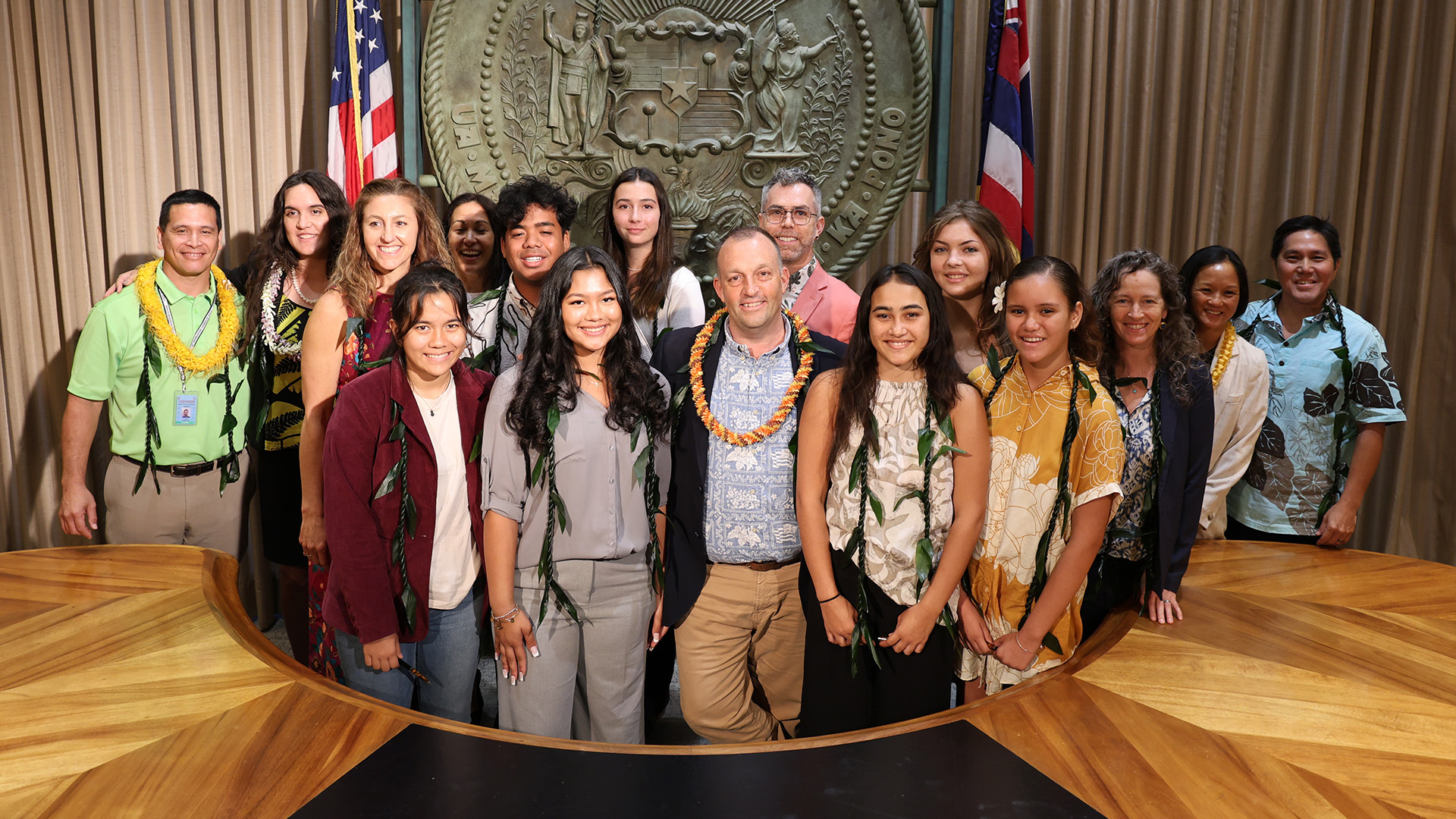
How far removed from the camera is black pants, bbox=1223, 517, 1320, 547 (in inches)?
130

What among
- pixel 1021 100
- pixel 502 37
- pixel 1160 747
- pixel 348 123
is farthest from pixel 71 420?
pixel 1021 100

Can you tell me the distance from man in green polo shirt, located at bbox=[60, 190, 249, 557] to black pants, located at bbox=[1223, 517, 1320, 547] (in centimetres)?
362

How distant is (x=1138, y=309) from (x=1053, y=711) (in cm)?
124

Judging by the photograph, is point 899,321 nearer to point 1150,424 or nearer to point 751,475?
point 751,475

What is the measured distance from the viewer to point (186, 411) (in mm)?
3240

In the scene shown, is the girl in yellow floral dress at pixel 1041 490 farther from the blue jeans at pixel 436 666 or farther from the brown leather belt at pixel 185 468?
the brown leather belt at pixel 185 468

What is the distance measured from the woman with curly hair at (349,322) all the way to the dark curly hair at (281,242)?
0.36m

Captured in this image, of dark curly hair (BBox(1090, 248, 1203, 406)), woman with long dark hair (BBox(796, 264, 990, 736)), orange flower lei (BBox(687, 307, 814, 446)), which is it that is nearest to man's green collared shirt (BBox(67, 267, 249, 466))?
orange flower lei (BBox(687, 307, 814, 446))

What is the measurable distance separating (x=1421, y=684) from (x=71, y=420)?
405cm

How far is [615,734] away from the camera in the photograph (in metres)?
2.40

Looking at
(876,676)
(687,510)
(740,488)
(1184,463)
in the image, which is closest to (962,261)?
(1184,463)

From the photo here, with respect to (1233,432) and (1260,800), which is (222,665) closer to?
(1260,800)

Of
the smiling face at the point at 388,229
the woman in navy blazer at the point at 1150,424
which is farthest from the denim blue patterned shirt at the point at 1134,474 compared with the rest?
the smiling face at the point at 388,229

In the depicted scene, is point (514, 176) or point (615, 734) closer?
point (615, 734)
